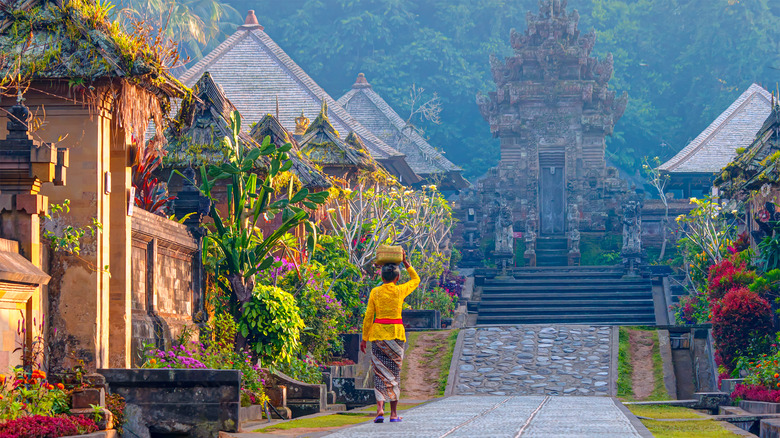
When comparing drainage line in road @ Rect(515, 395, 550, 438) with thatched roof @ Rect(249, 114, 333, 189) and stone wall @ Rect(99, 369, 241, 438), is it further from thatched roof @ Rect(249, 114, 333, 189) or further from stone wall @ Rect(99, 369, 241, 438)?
thatched roof @ Rect(249, 114, 333, 189)

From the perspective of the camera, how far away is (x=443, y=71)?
184ft

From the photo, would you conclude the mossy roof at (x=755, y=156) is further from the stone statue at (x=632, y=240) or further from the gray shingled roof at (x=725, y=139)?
the gray shingled roof at (x=725, y=139)

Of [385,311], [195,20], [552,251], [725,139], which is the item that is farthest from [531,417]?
[195,20]

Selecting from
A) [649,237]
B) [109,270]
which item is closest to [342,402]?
[109,270]

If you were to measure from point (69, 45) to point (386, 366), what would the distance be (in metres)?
4.66

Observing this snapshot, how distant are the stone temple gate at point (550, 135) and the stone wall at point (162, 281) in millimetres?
23950

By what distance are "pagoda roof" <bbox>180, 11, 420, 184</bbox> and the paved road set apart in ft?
73.4

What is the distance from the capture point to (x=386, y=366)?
11.8 metres

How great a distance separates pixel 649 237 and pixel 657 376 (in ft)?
59.5

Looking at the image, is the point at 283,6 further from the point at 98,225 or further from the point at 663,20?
the point at 98,225

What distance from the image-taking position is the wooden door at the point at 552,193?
40.4 meters

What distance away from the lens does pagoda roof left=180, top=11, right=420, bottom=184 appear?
37094 millimetres

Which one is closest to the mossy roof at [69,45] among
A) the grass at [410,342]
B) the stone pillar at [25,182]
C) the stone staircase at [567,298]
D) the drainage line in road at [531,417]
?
the stone pillar at [25,182]

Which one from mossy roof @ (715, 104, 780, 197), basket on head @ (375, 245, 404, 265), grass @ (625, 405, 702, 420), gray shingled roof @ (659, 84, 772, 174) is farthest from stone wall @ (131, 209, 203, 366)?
gray shingled roof @ (659, 84, 772, 174)
